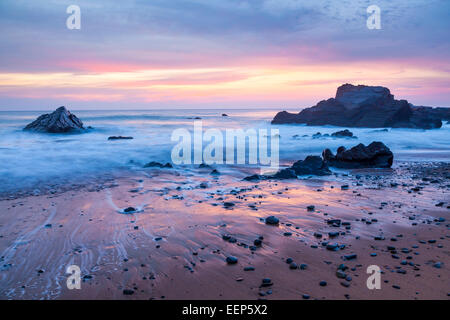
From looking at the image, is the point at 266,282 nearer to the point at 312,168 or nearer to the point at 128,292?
the point at 128,292

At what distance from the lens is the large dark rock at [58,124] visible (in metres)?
26.7

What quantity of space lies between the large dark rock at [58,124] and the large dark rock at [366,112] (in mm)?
34695

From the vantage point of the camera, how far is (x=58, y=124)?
2669 centimetres

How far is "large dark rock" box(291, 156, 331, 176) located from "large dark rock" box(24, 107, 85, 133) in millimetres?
23114

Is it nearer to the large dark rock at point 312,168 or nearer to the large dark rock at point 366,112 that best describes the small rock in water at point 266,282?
the large dark rock at point 312,168

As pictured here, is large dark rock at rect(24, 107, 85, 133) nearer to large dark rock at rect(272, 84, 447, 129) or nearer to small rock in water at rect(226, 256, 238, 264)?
small rock in water at rect(226, 256, 238, 264)

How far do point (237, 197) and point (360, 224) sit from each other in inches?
122

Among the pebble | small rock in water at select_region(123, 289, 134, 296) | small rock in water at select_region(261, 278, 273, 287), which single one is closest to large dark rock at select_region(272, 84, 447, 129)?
the pebble

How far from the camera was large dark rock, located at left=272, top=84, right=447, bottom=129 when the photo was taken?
4188cm

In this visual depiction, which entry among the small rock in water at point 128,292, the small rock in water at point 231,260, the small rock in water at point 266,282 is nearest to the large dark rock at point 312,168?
the small rock in water at point 231,260

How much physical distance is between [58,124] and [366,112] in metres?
39.9

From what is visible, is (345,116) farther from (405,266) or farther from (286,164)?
(405,266)
